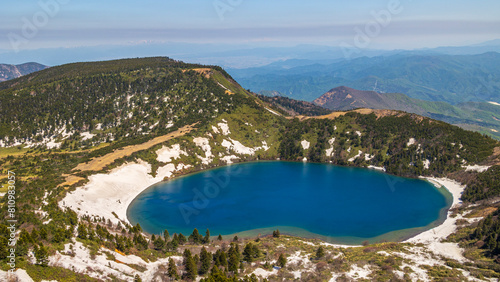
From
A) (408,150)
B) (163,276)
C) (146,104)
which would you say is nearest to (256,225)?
(163,276)

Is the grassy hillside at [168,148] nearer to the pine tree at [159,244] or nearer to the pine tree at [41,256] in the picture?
the pine tree at [41,256]

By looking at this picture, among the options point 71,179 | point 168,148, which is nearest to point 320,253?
point 71,179

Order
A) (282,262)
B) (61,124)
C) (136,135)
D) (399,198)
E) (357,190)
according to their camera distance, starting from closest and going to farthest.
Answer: (282,262)
(399,198)
(357,190)
(136,135)
(61,124)

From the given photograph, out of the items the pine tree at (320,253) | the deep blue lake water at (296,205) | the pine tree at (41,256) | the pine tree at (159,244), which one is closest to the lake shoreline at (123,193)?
the deep blue lake water at (296,205)

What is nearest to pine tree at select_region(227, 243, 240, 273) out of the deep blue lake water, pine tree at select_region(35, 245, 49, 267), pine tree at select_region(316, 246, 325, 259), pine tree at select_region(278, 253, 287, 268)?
pine tree at select_region(278, 253, 287, 268)

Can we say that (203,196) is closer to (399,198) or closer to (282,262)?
(282,262)

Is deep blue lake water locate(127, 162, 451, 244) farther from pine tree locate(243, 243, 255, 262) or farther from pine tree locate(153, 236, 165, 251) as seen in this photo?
pine tree locate(243, 243, 255, 262)
